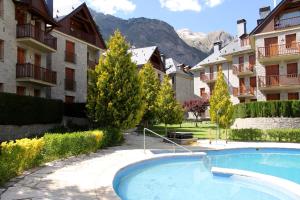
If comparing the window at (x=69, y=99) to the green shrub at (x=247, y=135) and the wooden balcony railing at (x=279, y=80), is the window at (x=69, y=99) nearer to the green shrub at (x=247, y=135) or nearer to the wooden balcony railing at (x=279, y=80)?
the green shrub at (x=247, y=135)

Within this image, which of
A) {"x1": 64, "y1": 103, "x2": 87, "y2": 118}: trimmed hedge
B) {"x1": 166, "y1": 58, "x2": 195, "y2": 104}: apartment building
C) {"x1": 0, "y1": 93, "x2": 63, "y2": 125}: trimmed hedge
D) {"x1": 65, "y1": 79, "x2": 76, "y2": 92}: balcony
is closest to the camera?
{"x1": 0, "y1": 93, "x2": 63, "y2": 125}: trimmed hedge

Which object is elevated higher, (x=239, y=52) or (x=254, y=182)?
(x=239, y=52)

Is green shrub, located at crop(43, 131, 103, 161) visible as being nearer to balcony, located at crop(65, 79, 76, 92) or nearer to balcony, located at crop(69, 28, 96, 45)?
balcony, located at crop(65, 79, 76, 92)

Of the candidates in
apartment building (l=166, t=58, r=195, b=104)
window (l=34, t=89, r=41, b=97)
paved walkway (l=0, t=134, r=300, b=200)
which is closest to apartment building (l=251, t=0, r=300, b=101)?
window (l=34, t=89, r=41, b=97)

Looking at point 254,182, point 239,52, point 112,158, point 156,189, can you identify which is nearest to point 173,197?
point 156,189

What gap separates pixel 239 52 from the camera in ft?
152

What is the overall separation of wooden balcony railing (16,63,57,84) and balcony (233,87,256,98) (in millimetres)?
26769

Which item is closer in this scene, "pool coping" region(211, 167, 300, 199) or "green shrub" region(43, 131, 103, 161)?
"pool coping" region(211, 167, 300, 199)

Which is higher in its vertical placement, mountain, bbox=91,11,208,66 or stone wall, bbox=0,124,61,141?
mountain, bbox=91,11,208,66

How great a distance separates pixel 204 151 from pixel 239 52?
29.2 meters

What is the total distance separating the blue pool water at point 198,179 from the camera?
10.8 m

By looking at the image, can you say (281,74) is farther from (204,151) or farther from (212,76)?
(204,151)

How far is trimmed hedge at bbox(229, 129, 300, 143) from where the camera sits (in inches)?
995

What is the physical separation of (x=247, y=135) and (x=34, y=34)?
18.6 meters
